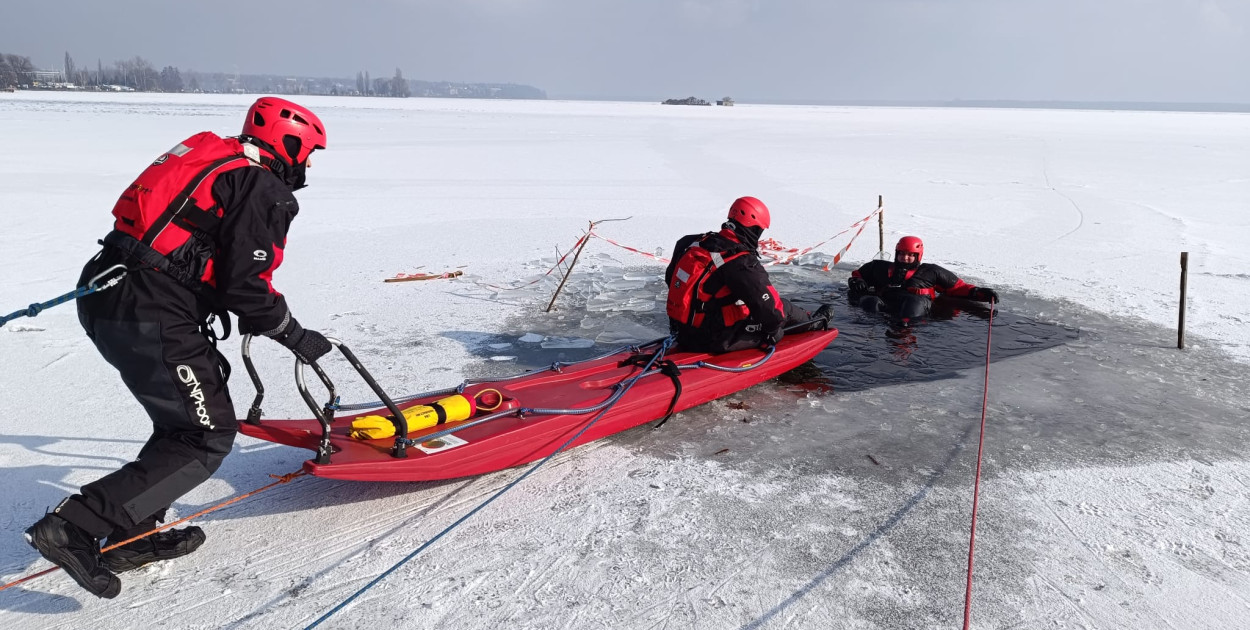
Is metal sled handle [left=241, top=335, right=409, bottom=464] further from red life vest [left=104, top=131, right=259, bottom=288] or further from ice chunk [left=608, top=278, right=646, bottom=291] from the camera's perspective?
ice chunk [left=608, top=278, right=646, bottom=291]

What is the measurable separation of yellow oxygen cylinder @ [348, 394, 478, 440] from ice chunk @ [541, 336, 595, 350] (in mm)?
1952

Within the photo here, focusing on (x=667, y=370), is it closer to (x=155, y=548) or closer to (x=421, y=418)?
(x=421, y=418)

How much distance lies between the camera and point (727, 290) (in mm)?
4691

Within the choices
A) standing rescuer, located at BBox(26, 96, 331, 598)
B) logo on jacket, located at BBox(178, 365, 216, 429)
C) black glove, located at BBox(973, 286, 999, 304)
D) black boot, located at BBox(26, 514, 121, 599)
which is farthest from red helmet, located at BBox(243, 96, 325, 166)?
black glove, located at BBox(973, 286, 999, 304)

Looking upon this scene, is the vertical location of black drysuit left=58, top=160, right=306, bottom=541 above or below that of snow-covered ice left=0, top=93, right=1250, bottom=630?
above

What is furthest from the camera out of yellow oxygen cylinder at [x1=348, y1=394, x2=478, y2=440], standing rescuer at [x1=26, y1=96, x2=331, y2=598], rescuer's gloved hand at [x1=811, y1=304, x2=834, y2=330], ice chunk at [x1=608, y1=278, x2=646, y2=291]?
ice chunk at [x1=608, y1=278, x2=646, y2=291]

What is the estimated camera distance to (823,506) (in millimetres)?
3482

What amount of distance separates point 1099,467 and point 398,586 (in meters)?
3.33

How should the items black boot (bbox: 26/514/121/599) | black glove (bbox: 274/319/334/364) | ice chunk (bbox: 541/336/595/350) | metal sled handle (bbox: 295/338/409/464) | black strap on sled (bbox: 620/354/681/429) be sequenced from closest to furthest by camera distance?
black boot (bbox: 26/514/121/599)
black glove (bbox: 274/319/334/364)
metal sled handle (bbox: 295/338/409/464)
black strap on sled (bbox: 620/354/681/429)
ice chunk (bbox: 541/336/595/350)

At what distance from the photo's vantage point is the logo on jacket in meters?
2.73

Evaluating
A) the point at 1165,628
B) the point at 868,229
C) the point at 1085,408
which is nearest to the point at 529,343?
the point at 1085,408

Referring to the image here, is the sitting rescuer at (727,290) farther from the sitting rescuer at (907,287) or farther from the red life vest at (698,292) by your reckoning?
the sitting rescuer at (907,287)

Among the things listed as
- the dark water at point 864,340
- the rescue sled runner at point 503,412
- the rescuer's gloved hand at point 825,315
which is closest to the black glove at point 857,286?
the dark water at point 864,340

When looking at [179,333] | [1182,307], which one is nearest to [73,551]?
[179,333]
